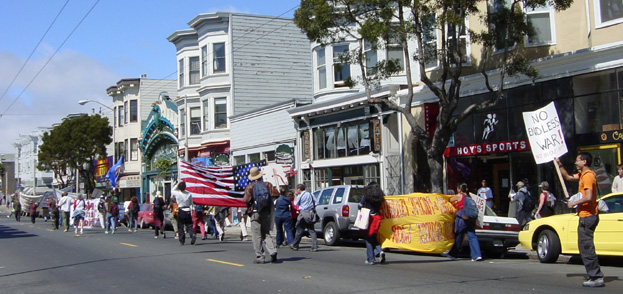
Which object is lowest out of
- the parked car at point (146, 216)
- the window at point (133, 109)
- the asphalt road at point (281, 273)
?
the asphalt road at point (281, 273)

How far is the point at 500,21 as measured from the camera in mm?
18344

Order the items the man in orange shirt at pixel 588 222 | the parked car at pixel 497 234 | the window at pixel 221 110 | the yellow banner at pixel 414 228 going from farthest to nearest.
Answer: the window at pixel 221 110
the parked car at pixel 497 234
the yellow banner at pixel 414 228
the man in orange shirt at pixel 588 222

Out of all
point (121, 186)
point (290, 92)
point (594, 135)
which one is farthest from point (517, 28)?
point (121, 186)

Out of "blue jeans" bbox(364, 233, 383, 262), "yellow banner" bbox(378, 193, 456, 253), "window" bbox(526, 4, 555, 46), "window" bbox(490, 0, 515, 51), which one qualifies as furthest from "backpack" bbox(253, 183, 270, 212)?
"window" bbox(526, 4, 555, 46)

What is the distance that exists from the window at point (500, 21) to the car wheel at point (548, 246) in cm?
638

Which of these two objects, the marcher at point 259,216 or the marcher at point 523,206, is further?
the marcher at point 523,206

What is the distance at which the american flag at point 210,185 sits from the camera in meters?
20.4

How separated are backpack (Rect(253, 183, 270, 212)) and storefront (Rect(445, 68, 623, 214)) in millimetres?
9800

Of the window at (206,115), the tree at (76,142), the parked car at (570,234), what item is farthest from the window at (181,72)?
the parked car at (570,234)

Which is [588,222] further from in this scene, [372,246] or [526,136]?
[526,136]

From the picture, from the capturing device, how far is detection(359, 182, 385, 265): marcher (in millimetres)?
12477

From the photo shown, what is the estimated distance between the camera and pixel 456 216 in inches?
536

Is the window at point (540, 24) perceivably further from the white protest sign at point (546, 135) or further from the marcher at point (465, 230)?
the white protest sign at point (546, 135)

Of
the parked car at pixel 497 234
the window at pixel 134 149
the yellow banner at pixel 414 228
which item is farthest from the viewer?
the window at pixel 134 149
